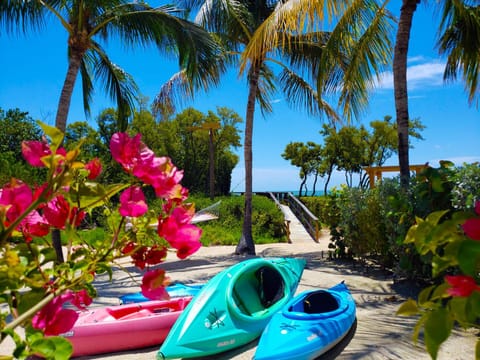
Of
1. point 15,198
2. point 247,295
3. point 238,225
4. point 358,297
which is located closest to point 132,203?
point 15,198

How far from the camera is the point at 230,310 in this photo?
391cm

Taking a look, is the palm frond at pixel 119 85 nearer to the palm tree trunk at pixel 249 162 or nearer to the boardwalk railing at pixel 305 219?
the palm tree trunk at pixel 249 162

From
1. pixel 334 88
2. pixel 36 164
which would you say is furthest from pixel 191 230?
pixel 334 88

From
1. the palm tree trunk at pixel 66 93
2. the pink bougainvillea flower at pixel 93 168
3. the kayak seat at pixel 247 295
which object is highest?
the palm tree trunk at pixel 66 93

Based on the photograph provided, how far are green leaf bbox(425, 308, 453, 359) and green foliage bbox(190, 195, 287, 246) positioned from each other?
481 inches

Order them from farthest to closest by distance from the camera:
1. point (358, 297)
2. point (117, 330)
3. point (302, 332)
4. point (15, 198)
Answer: point (358, 297), point (117, 330), point (302, 332), point (15, 198)

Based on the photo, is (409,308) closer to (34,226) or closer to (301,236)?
(34,226)

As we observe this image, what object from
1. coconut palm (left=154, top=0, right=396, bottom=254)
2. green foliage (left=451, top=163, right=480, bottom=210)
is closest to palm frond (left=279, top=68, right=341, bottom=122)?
coconut palm (left=154, top=0, right=396, bottom=254)

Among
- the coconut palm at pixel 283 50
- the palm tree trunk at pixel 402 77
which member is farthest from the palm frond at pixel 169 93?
the palm tree trunk at pixel 402 77

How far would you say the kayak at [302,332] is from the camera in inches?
131

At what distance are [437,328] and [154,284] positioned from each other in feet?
1.53

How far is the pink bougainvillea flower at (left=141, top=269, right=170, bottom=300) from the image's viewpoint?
2.41ft

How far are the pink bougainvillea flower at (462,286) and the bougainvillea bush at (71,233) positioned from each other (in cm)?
43

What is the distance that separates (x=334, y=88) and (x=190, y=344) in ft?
24.9
